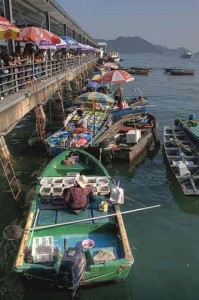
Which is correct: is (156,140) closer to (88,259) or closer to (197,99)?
(88,259)

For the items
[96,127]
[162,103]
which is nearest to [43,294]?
[96,127]

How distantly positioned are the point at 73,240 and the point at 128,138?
37.4 feet

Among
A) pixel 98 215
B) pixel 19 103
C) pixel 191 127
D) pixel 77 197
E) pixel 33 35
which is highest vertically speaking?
pixel 33 35

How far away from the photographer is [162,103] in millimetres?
46969

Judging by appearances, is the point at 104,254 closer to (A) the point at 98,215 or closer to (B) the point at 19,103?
(A) the point at 98,215

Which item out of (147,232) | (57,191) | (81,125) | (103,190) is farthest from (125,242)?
(81,125)

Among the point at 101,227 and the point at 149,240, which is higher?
the point at 101,227

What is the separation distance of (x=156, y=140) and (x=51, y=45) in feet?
31.7

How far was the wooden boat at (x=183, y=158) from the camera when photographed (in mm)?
16820

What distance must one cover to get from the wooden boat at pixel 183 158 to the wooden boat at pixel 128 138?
129cm

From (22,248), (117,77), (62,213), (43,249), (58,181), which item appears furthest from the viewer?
(117,77)

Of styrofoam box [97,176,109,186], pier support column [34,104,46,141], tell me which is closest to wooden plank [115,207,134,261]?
styrofoam box [97,176,109,186]

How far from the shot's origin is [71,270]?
894 centimetres

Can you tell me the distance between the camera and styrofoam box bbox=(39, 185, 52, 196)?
44.0 feet
